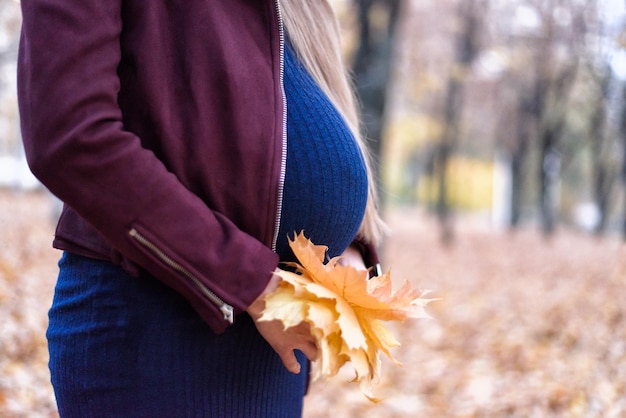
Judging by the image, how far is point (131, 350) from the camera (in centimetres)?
115

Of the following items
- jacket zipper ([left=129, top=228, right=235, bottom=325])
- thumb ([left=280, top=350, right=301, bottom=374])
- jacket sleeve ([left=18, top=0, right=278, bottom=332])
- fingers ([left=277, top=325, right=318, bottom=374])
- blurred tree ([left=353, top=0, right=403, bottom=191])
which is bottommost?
blurred tree ([left=353, top=0, right=403, bottom=191])

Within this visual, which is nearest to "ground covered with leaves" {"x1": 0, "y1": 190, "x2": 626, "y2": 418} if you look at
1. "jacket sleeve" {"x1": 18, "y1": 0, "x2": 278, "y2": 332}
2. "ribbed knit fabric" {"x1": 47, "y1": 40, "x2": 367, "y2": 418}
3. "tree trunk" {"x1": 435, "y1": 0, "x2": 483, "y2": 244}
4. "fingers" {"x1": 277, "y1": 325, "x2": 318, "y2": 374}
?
"ribbed knit fabric" {"x1": 47, "y1": 40, "x2": 367, "y2": 418}

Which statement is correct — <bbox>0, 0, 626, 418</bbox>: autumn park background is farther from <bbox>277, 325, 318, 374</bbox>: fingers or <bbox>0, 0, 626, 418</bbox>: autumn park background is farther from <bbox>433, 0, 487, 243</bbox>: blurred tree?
<bbox>277, 325, 318, 374</bbox>: fingers

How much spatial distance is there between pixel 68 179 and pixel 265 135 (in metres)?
0.35

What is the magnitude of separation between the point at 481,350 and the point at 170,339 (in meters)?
5.35

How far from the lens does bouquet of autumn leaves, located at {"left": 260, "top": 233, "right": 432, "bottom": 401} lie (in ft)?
3.48

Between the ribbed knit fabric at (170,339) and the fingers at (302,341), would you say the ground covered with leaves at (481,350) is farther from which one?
the fingers at (302,341)

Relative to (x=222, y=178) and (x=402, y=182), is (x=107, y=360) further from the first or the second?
(x=402, y=182)

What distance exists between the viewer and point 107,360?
3.77 feet

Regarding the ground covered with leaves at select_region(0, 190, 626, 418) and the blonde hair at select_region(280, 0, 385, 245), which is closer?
the blonde hair at select_region(280, 0, 385, 245)

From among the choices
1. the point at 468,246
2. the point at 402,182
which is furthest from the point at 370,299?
the point at 402,182

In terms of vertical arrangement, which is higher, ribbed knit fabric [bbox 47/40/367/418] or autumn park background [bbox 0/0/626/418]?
ribbed knit fabric [bbox 47/40/367/418]

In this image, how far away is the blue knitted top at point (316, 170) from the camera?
1.26 meters

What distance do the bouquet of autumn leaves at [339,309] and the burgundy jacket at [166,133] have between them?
0.06 meters
